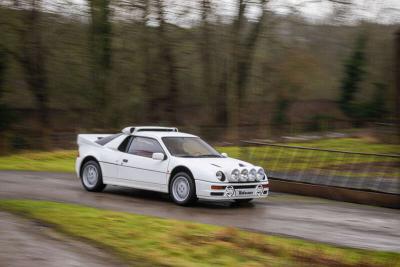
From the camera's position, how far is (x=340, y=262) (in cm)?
751

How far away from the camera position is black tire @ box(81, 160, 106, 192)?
47.7 ft

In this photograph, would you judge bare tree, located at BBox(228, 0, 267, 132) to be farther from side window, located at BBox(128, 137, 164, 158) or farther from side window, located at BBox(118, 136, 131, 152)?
side window, located at BBox(128, 137, 164, 158)

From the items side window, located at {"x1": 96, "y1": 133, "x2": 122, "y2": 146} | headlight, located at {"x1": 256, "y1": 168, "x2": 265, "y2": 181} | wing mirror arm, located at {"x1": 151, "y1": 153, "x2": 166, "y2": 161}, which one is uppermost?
side window, located at {"x1": 96, "y1": 133, "x2": 122, "y2": 146}

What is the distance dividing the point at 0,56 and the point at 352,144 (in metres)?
18.9

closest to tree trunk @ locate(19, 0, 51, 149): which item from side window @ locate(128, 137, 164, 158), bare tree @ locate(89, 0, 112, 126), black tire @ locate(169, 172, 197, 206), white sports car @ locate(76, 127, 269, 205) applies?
bare tree @ locate(89, 0, 112, 126)

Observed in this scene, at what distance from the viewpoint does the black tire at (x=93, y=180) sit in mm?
14539

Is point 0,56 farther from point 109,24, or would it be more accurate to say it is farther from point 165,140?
point 165,140

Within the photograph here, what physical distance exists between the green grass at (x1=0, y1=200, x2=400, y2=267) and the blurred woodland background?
19.1 metres

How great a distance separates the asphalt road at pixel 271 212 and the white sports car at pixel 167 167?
0.32 m

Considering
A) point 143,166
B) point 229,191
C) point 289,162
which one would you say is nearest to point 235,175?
point 229,191

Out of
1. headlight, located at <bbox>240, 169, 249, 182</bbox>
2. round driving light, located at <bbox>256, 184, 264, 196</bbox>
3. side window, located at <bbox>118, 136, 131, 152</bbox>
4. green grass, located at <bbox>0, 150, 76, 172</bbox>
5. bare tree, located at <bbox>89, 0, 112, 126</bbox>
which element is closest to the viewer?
headlight, located at <bbox>240, 169, 249, 182</bbox>

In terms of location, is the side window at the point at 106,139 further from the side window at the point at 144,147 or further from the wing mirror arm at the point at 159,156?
the wing mirror arm at the point at 159,156

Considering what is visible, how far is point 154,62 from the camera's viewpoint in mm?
35688

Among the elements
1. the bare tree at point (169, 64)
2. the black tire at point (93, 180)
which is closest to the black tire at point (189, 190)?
the black tire at point (93, 180)
